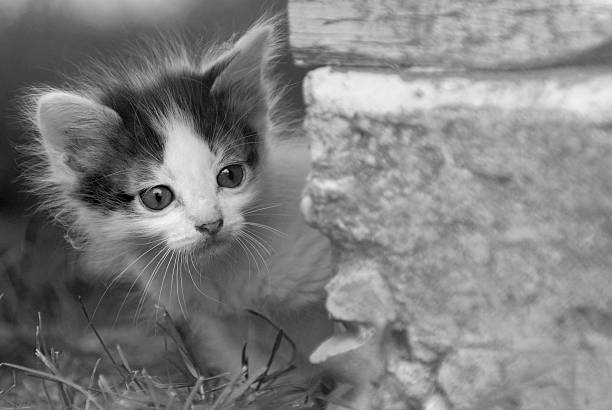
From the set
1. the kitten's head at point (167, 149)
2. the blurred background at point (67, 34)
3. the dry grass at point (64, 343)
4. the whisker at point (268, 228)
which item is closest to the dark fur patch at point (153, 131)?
the kitten's head at point (167, 149)

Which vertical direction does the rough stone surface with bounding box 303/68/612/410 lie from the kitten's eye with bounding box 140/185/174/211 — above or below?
above

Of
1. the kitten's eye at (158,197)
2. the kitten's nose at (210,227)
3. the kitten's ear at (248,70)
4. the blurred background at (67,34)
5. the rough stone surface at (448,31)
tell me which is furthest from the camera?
the blurred background at (67,34)

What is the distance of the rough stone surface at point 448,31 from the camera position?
3.97ft

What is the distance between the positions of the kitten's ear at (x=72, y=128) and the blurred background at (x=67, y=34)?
82cm

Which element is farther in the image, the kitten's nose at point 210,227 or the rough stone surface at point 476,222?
the kitten's nose at point 210,227

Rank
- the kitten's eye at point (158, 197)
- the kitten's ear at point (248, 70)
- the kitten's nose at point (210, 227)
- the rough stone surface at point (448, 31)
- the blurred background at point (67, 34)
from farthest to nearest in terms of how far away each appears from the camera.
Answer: the blurred background at point (67, 34) < the kitten's ear at point (248, 70) < the kitten's eye at point (158, 197) < the kitten's nose at point (210, 227) < the rough stone surface at point (448, 31)

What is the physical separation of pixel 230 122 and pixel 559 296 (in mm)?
1182

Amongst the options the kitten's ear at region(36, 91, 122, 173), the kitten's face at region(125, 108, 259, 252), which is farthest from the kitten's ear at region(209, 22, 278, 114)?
the kitten's ear at region(36, 91, 122, 173)

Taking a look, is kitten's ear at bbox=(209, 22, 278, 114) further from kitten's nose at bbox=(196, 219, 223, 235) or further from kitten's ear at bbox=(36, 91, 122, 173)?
kitten's nose at bbox=(196, 219, 223, 235)

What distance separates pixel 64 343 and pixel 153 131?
41.0 inches

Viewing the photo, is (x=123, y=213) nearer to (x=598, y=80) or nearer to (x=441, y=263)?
(x=441, y=263)

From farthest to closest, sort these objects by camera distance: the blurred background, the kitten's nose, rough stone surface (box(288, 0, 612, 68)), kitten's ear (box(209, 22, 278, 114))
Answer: the blurred background < kitten's ear (box(209, 22, 278, 114)) < the kitten's nose < rough stone surface (box(288, 0, 612, 68))

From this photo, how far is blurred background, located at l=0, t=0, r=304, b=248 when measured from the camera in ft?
9.71

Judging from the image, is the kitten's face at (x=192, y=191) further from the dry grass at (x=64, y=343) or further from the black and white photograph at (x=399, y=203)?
the dry grass at (x=64, y=343)
